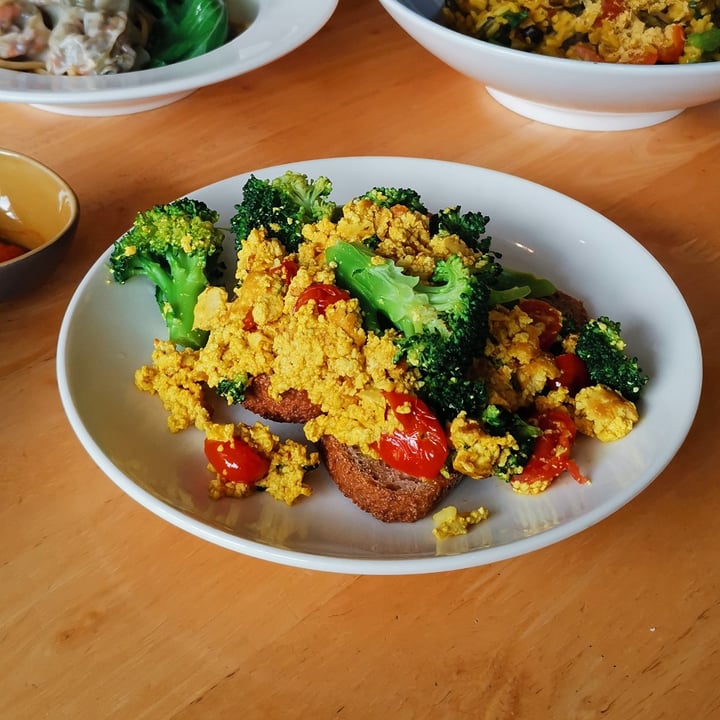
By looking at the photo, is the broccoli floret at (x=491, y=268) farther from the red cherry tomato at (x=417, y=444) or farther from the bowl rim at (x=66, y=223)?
the bowl rim at (x=66, y=223)

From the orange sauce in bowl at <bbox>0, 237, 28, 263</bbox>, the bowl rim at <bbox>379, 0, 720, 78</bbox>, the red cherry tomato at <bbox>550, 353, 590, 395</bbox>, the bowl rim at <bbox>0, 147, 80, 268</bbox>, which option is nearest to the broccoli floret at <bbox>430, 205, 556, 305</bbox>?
the red cherry tomato at <bbox>550, 353, 590, 395</bbox>

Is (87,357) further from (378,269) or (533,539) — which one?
(533,539)

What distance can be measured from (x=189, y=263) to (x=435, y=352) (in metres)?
0.48

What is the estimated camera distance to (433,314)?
1.12 m

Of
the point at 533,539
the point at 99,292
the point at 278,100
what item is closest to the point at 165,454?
the point at 99,292

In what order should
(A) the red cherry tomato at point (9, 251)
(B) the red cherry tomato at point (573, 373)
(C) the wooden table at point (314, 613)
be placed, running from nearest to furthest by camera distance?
(C) the wooden table at point (314, 613) < (B) the red cherry tomato at point (573, 373) < (A) the red cherry tomato at point (9, 251)

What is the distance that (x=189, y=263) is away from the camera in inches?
52.8

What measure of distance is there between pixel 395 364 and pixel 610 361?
1.02 ft

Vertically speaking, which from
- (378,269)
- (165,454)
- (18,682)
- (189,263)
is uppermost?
(378,269)

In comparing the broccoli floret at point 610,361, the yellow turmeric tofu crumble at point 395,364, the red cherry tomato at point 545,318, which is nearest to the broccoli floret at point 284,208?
the yellow turmeric tofu crumble at point 395,364

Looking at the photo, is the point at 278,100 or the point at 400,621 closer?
the point at 400,621

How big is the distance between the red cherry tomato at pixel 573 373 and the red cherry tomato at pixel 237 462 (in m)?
0.45

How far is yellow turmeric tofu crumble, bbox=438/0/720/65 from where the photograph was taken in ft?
6.00

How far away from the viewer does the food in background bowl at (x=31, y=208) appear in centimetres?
146
